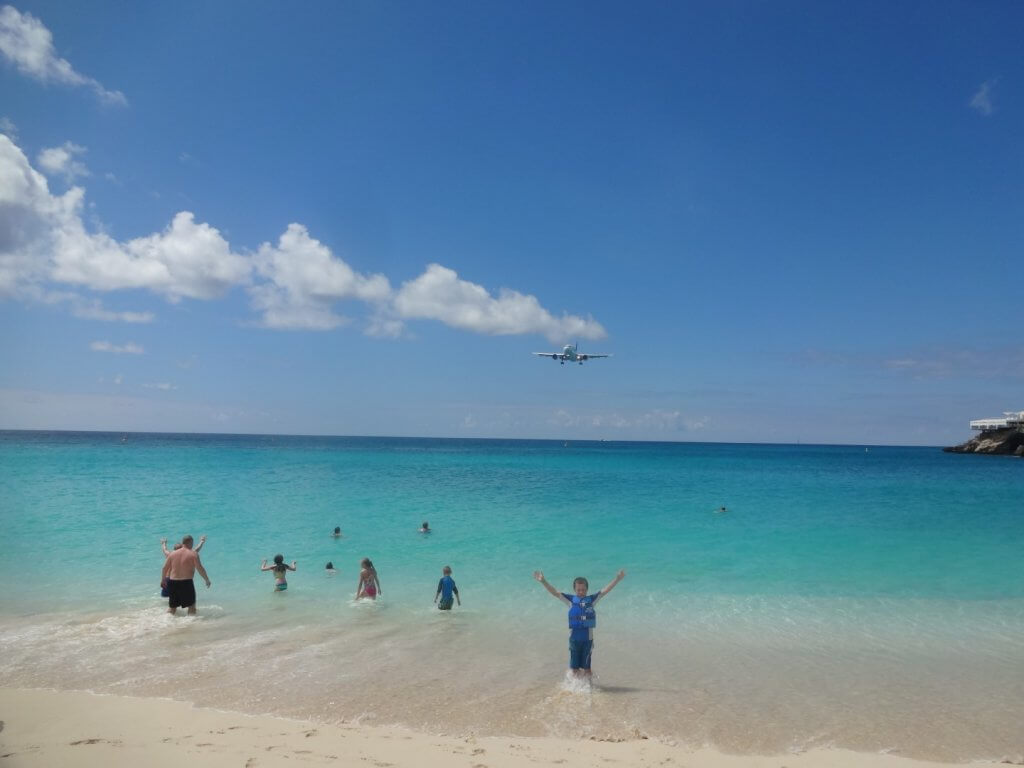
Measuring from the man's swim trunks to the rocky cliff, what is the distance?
132 meters

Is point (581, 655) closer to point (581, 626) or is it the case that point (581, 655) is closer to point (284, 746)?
point (581, 626)

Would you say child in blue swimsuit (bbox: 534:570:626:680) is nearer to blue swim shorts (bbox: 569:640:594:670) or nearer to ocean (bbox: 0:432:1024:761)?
blue swim shorts (bbox: 569:640:594:670)

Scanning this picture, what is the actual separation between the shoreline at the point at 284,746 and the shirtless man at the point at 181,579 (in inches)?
163

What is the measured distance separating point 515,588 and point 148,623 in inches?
293

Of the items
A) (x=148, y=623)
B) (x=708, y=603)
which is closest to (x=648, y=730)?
(x=708, y=603)

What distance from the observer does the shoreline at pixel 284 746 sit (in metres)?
6.14

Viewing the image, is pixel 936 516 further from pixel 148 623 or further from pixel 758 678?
pixel 148 623

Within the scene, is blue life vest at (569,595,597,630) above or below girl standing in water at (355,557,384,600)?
above

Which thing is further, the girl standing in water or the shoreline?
the girl standing in water

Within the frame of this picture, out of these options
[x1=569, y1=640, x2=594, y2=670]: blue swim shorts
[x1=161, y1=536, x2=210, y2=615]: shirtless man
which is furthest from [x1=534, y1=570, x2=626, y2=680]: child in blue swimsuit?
[x1=161, y1=536, x2=210, y2=615]: shirtless man

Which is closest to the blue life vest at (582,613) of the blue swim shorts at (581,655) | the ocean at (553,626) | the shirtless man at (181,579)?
the blue swim shorts at (581,655)

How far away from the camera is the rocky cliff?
109350mm

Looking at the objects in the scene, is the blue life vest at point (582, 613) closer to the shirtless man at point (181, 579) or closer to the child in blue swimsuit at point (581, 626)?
the child in blue swimsuit at point (581, 626)

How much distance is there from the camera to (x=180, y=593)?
11539 mm
